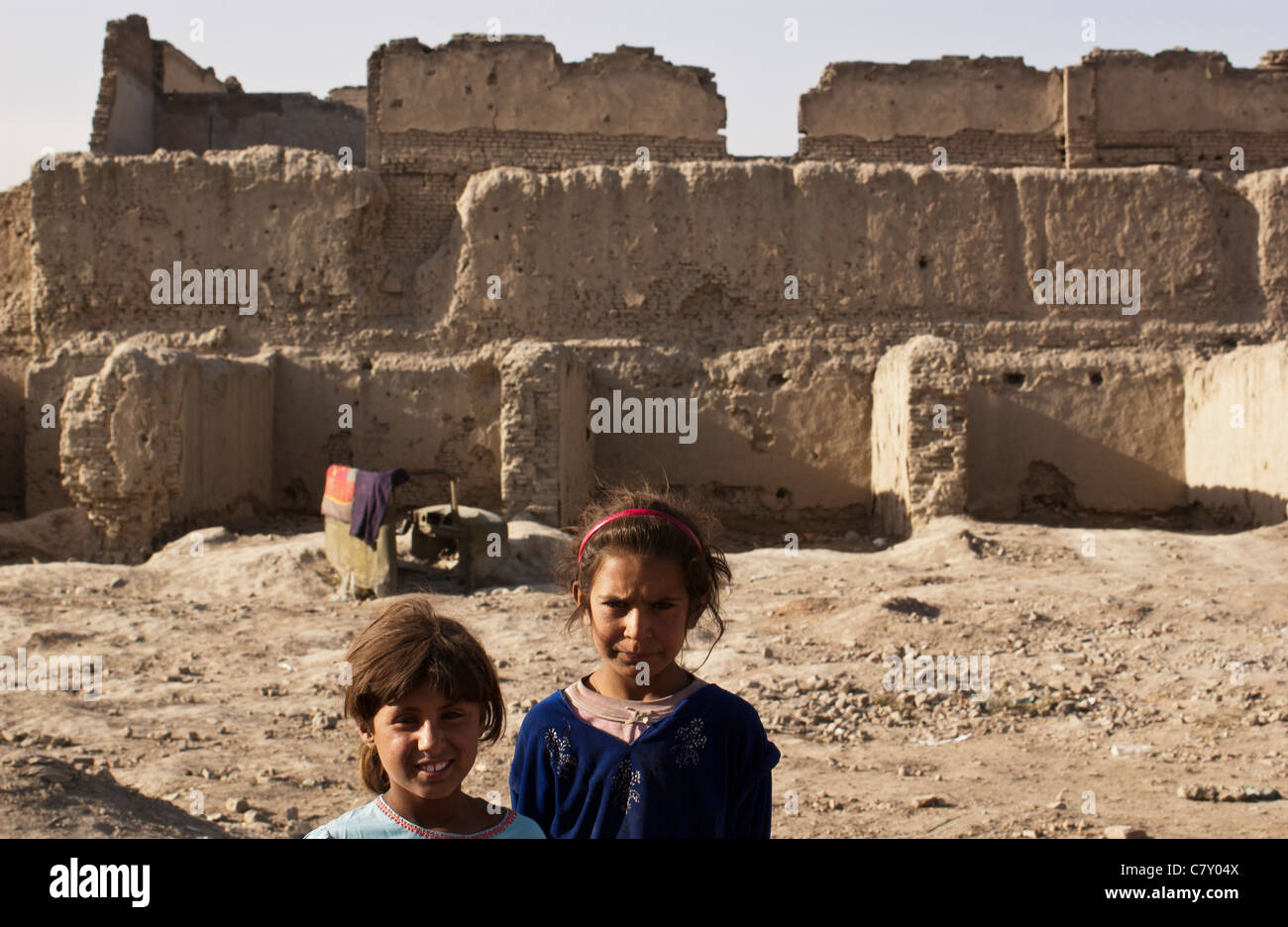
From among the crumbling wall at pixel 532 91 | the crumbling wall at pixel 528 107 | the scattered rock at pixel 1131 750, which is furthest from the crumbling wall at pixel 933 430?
the crumbling wall at pixel 532 91

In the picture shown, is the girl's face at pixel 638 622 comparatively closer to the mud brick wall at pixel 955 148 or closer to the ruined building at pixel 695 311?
the ruined building at pixel 695 311

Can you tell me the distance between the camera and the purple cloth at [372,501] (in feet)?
30.7

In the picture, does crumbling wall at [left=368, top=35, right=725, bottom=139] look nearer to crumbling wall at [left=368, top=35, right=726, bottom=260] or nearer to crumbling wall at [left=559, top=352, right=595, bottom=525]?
Result: crumbling wall at [left=368, top=35, right=726, bottom=260]

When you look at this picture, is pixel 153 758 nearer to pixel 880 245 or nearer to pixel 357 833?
pixel 357 833

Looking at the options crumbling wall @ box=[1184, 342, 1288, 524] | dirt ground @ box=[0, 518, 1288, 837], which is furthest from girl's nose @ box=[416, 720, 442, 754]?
crumbling wall @ box=[1184, 342, 1288, 524]

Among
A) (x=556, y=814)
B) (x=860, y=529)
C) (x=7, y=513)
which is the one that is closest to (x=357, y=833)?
(x=556, y=814)

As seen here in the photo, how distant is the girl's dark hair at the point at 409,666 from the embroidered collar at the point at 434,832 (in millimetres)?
103

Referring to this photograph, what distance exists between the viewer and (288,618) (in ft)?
29.0

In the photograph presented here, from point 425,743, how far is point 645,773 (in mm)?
471

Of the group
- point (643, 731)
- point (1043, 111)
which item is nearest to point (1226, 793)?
point (643, 731)

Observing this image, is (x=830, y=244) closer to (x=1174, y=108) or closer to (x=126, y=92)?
(x=1174, y=108)

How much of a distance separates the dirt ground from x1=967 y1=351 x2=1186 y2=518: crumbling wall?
254 cm

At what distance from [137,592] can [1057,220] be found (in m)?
10.1

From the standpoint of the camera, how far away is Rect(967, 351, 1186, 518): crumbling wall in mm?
13359
